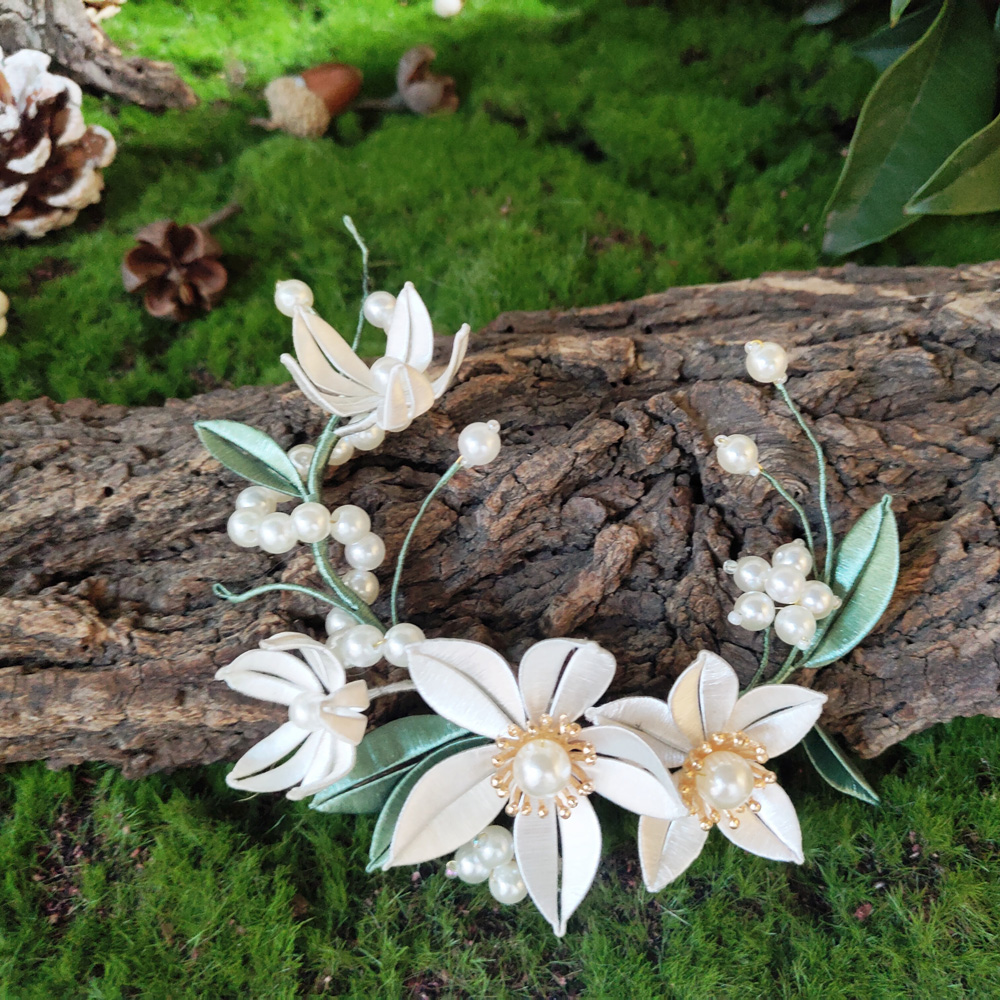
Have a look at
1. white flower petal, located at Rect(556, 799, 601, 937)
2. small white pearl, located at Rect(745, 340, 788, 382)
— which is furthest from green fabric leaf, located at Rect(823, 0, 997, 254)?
white flower petal, located at Rect(556, 799, 601, 937)

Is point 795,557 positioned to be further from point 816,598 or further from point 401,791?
point 401,791

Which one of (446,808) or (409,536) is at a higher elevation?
(409,536)

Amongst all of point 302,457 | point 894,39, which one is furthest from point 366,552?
point 894,39

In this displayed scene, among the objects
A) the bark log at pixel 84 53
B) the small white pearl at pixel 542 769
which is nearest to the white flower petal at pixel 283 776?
the small white pearl at pixel 542 769

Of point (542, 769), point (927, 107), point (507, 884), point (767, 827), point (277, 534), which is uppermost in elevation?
point (927, 107)

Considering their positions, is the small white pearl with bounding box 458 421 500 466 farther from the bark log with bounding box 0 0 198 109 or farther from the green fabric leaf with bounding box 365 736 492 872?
the bark log with bounding box 0 0 198 109

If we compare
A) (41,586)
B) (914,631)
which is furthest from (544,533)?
(41,586)
